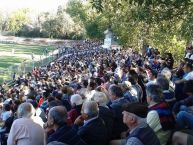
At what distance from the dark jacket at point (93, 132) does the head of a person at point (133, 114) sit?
47.8 inches

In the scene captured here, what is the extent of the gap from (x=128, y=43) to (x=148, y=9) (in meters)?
17.7

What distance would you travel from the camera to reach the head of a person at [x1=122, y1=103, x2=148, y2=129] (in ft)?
16.8

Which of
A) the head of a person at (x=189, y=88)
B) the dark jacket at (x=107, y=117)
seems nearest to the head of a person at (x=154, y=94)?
the dark jacket at (x=107, y=117)

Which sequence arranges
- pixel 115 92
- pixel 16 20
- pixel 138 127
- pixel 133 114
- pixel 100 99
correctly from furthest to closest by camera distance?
pixel 16 20, pixel 115 92, pixel 100 99, pixel 133 114, pixel 138 127

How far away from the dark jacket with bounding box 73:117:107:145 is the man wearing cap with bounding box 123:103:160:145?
3.98ft

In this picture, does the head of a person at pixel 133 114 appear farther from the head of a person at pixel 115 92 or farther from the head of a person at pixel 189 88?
the head of a person at pixel 115 92

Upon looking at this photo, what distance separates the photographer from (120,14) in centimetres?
2362

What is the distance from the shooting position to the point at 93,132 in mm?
6395

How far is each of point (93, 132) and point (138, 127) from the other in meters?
1.49

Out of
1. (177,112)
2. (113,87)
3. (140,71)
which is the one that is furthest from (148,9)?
(177,112)

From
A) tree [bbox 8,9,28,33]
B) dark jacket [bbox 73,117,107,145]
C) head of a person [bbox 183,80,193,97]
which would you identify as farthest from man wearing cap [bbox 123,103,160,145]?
tree [bbox 8,9,28,33]

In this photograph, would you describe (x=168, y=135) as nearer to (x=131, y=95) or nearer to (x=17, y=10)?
(x=131, y=95)

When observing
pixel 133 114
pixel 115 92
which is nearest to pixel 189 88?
pixel 115 92

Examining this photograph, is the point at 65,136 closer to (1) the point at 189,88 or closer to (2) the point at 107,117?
(2) the point at 107,117
